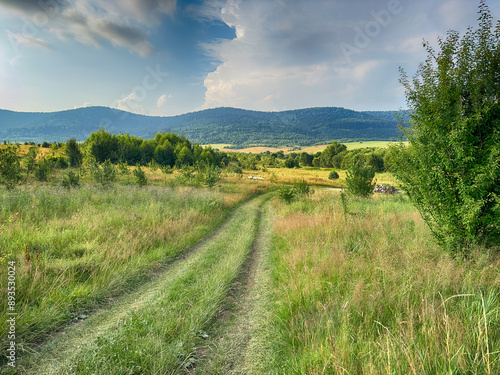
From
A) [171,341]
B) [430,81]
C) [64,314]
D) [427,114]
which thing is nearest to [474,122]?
[427,114]

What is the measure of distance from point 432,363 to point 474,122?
4723 millimetres

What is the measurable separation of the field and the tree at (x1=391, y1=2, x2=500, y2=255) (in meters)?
0.72

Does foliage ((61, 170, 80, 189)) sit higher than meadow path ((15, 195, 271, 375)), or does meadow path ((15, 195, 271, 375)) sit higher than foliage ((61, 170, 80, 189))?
foliage ((61, 170, 80, 189))

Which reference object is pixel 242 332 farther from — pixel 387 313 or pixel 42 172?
pixel 42 172

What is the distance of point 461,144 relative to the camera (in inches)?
182

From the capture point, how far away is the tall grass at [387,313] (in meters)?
2.43

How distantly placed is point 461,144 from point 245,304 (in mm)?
5657

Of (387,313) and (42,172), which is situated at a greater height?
(42,172)

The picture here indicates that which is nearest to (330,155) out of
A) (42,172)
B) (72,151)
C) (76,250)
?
(72,151)

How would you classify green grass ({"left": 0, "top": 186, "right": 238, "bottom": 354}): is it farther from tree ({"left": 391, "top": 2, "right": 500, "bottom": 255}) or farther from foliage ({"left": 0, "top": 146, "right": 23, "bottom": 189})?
tree ({"left": 391, "top": 2, "right": 500, "bottom": 255})

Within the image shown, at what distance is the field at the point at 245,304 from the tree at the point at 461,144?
0.72m

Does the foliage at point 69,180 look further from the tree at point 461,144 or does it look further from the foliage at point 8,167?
the tree at point 461,144

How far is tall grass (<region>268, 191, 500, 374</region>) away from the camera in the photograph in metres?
2.43

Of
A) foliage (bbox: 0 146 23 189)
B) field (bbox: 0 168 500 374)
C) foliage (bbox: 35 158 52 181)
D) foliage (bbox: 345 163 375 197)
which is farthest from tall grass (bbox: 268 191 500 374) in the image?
foliage (bbox: 35 158 52 181)
